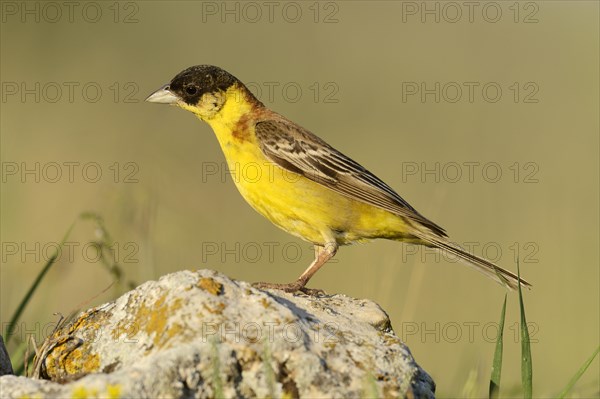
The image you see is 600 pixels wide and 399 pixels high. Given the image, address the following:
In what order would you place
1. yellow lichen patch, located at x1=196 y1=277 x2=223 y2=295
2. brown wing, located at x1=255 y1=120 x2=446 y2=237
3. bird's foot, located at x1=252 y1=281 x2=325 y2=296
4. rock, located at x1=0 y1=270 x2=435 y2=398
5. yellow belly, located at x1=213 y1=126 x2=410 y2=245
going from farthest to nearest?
brown wing, located at x1=255 y1=120 x2=446 y2=237
yellow belly, located at x1=213 y1=126 x2=410 y2=245
bird's foot, located at x1=252 y1=281 x2=325 y2=296
yellow lichen patch, located at x1=196 y1=277 x2=223 y2=295
rock, located at x1=0 y1=270 x2=435 y2=398

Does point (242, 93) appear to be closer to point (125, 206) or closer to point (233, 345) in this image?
point (125, 206)

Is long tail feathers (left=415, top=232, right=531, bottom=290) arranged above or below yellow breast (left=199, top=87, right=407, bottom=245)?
below

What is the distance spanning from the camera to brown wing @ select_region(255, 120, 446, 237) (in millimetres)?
6840

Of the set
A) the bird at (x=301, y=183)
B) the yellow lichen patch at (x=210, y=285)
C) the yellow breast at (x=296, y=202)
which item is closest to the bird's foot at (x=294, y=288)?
the bird at (x=301, y=183)

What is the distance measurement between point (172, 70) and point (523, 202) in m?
7.43

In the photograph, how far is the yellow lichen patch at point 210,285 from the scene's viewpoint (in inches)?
150

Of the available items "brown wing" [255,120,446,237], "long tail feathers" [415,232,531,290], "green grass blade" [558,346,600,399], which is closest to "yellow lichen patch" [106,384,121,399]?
"green grass blade" [558,346,600,399]

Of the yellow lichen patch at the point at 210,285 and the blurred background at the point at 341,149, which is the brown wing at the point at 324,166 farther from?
the yellow lichen patch at the point at 210,285

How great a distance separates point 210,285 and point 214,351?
454mm

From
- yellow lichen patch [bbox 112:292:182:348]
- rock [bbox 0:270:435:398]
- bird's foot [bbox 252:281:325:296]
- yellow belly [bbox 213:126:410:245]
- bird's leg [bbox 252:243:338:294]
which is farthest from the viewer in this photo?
yellow belly [bbox 213:126:410:245]

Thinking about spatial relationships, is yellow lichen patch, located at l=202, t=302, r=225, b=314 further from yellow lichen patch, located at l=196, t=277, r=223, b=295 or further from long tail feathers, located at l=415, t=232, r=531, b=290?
long tail feathers, located at l=415, t=232, r=531, b=290

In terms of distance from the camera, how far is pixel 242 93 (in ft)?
24.1

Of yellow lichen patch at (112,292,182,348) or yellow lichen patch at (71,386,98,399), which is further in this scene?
yellow lichen patch at (112,292,182,348)

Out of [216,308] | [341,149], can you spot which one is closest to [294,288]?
[216,308]
